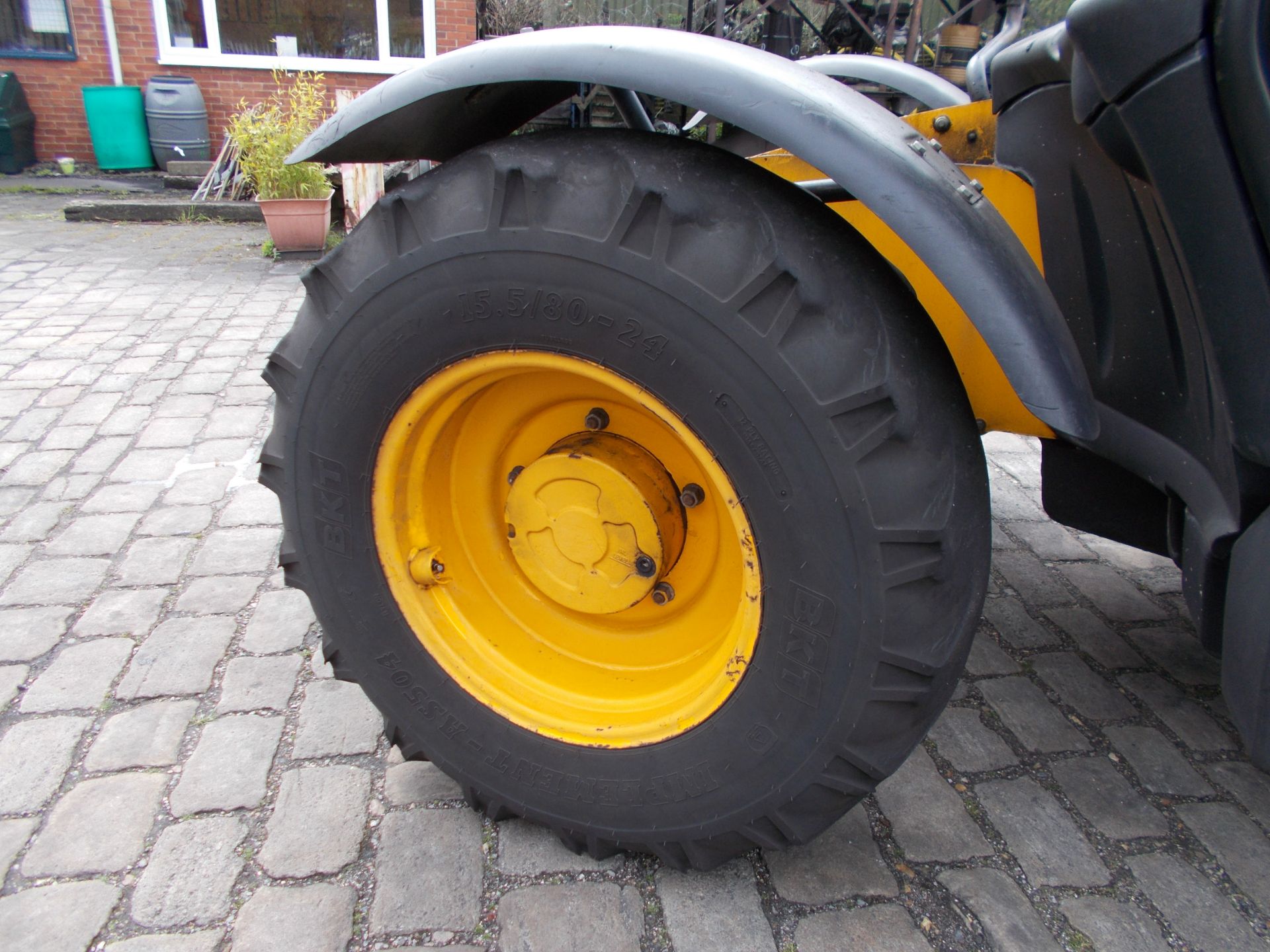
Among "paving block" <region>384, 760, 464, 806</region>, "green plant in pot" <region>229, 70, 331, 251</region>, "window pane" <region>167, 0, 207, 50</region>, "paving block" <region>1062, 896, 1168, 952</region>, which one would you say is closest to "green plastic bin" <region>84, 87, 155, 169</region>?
"window pane" <region>167, 0, 207, 50</region>

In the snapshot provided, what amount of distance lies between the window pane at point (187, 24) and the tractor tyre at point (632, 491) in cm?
1065

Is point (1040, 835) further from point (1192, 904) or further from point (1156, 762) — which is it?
point (1156, 762)

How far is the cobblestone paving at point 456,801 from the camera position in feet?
4.84

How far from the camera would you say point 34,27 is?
983 centimetres

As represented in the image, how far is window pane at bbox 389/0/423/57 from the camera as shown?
998 cm

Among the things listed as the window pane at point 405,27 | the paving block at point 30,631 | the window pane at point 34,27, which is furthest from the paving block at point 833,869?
the window pane at point 34,27

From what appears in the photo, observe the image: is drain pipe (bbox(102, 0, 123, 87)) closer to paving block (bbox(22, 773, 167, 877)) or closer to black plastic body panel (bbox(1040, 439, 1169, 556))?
paving block (bbox(22, 773, 167, 877))

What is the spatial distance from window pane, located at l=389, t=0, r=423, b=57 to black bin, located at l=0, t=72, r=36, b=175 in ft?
13.5

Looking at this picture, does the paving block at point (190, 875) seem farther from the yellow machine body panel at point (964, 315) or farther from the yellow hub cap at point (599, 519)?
the yellow machine body panel at point (964, 315)

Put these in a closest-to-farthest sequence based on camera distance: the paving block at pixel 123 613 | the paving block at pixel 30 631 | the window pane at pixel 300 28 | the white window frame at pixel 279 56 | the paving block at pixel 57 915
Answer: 1. the paving block at pixel 57 915
2. the paving block at pixel 30 631
3. the paving block at pixel 123 613
4. the white window frame at pixel 279 56
5. the window pane at pixel 300 28

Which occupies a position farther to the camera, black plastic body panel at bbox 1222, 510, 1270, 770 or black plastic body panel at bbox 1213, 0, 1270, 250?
black plastic body panel at bbox 1222, 510, 1270, 770

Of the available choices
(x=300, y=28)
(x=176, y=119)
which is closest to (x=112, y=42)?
(x=176, y=119)

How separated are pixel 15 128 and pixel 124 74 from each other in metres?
1.30

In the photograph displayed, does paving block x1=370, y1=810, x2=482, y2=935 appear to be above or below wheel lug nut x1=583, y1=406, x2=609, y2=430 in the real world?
below
